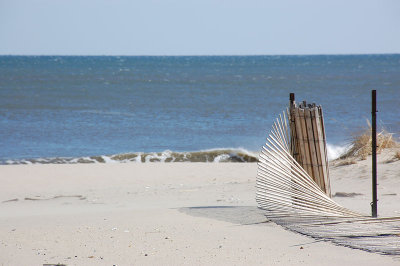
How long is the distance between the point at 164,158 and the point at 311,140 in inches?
277

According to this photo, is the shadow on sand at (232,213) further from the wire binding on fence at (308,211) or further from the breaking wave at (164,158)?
the breaking wave at (164,158)

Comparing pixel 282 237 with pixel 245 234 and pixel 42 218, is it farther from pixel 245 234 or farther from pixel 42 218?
pixel 42 218

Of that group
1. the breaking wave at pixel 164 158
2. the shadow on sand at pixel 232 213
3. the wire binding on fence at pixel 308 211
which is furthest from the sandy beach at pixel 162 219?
the breaking wave at pixel 164 158

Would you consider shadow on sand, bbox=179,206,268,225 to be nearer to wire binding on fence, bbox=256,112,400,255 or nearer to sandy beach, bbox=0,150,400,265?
sandy beach, bbox=0,150,400,265

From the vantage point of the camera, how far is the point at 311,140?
5250 millimetres

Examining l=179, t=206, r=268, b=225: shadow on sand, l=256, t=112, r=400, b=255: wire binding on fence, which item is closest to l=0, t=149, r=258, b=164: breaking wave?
l=179, t=206, r=268, b=225: shadow on sand

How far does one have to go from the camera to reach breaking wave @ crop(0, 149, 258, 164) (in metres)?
11.8

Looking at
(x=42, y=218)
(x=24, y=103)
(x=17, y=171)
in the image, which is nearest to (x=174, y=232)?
(x=42, y=218)

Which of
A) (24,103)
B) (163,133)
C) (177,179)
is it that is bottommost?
(177,179)

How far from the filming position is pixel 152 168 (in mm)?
9656

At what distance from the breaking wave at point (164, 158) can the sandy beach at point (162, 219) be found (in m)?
2.55

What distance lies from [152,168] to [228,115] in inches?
414

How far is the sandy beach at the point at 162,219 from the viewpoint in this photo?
429cm

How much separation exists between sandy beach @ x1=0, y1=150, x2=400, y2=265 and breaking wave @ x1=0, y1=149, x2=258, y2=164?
255 centimetres
